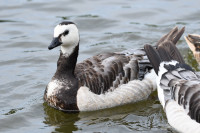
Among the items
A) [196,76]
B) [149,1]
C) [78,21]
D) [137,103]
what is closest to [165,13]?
[149,1]

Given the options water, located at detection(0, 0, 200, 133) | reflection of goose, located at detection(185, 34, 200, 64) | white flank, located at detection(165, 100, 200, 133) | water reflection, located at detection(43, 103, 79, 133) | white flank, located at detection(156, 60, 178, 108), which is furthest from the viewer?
reflection of goose, located at detection(185, 34, 200, 64)

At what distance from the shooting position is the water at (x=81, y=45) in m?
10.3

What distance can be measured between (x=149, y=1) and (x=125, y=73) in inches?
295

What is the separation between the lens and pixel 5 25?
1599cm

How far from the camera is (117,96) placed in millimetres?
10695

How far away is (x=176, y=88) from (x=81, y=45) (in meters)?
5.67

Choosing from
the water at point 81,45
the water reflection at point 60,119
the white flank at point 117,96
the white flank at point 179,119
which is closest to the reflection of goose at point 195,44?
the water at point 81,45

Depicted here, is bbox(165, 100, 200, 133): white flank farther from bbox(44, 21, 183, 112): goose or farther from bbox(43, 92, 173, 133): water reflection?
bbox(44, 21, 183, 112): goose

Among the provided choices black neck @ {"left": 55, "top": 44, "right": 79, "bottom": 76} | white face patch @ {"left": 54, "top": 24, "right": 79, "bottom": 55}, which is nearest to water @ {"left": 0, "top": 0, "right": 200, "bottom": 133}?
black neck @ {"left": 55, "top": 44, "right": 79, "bottom": 76}

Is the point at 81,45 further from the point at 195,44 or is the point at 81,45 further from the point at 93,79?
the point at 93,79

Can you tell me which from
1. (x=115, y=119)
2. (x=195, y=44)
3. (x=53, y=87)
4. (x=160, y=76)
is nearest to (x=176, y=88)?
(x=160, y=76)

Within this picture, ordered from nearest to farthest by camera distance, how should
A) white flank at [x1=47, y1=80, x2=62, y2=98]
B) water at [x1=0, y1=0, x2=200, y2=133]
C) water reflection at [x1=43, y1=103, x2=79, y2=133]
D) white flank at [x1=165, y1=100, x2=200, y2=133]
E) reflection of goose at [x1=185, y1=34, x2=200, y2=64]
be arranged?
white flank at [x1=165, y1=100, x2=200, y2=133] → water reflection at [x1=43, y1=103, x2=79, y2=133] → water at [x1=0, y1=0, x2=200, y2=133] → white flank at [x1=47, y1=80, x2=62, y2=98] → reflection of goose at [x1=185, y1=34, x2=200, y2=64]

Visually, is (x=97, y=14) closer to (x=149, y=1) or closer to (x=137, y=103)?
(x=149, y=1)

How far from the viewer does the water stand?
10297 millimetres
